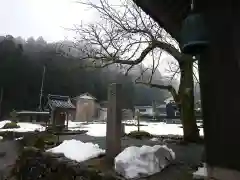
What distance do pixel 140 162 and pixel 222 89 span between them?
225cm

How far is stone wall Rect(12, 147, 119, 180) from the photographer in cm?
411

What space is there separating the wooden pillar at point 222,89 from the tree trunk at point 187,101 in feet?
20.6

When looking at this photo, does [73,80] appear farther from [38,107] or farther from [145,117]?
[145,117]

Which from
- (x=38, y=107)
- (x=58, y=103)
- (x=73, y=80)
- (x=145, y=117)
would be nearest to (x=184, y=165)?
(x=58, y=103)

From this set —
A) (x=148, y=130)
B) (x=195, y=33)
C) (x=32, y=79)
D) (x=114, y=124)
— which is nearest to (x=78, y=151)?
(x=114, y=124)

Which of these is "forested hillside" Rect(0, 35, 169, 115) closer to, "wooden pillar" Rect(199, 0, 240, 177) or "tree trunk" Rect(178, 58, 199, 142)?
"tree trunk" Rect(178, 58, 199, 142)

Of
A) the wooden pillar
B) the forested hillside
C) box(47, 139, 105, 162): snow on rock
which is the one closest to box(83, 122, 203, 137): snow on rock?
box(47, 139, 105, 162): snow on rock

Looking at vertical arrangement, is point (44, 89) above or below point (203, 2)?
above

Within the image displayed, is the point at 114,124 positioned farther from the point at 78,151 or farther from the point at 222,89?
the point at 222,89

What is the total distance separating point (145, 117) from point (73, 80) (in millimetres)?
12881

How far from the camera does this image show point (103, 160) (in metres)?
5.13

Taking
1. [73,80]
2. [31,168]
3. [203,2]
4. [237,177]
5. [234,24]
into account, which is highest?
[73,80]

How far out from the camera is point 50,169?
480 cm

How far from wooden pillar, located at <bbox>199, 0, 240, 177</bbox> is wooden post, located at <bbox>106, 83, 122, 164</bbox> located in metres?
2.78
